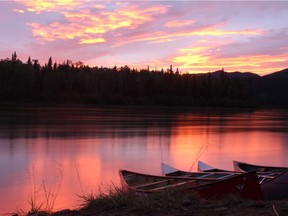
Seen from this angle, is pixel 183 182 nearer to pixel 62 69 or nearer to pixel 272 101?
pixel 62 69

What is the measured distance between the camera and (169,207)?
6.54 m

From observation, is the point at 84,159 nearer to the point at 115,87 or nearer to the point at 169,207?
the point at 169,207

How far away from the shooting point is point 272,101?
179375 millimetres

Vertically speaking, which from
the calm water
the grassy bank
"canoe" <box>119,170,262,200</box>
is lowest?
the calm water

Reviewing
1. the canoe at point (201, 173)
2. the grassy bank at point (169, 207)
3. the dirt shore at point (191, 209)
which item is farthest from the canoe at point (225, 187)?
the canoe at point (201, 173)

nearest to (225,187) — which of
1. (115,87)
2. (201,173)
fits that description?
(201,173)

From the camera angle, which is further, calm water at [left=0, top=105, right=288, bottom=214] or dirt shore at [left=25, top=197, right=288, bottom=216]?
calm water at [left=0, top=105, right=288, bottom=214]

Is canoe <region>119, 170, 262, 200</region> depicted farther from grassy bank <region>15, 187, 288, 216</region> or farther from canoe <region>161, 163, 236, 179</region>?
canoe <region>161, 163, 236, 179</region>

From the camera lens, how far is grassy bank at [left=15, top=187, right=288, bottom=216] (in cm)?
619

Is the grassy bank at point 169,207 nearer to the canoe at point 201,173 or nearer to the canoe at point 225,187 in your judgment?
the canoe at point 225,187

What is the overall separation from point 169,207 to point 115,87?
12691 centimetres

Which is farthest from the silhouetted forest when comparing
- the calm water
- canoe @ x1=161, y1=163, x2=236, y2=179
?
canoe @ x1=161, y1=163, x2=236, y2=179

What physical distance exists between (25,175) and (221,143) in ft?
54.9

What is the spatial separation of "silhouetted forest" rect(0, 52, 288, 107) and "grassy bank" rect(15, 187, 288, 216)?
104 meters
